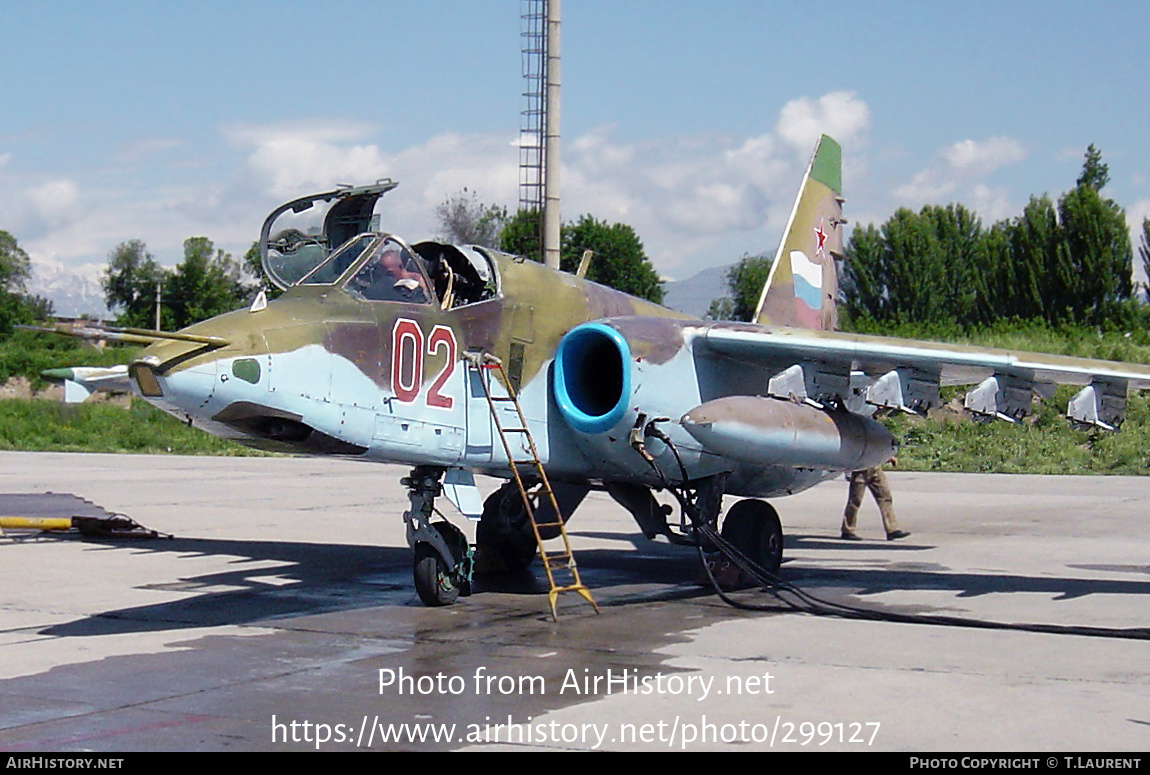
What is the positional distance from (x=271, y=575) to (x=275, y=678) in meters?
4.80

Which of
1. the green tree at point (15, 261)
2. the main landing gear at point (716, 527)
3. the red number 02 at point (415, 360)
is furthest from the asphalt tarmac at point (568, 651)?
the green tree at point (15, 261)

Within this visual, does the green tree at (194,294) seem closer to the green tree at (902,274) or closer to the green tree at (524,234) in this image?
the green tree at (524,234)

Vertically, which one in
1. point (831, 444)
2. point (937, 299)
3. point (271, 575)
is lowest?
point (271, 575)

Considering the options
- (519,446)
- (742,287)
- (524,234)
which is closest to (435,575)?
→ (519,446)

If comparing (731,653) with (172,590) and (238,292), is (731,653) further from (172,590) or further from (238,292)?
(238,292)

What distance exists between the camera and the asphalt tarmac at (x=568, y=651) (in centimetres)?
599

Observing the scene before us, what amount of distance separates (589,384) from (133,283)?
73.4 meters

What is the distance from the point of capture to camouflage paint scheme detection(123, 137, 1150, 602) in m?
8.55

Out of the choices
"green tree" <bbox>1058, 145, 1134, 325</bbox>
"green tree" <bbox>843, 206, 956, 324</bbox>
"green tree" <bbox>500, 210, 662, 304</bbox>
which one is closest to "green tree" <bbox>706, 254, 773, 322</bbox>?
"green tree" <bbox>843, 206, 956, 324</bbox>

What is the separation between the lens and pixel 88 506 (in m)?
16.3

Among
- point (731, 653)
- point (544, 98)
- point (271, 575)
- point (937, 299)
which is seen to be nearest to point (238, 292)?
point (937, 299)

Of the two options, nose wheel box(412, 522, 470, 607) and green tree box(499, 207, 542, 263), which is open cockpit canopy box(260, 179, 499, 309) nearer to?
nose wheel box(412, 522, 470, 607)

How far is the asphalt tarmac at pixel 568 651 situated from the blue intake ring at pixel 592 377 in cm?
152

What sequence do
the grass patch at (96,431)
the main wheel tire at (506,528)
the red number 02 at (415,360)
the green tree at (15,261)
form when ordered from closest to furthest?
the red number 02 at (415,360) → the main wheel tire at (506,528) → the grass patch at (96,431) → the green tree at (15,261)
